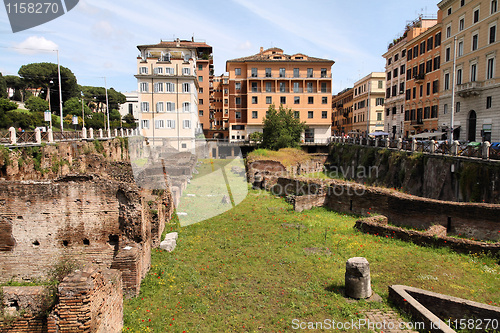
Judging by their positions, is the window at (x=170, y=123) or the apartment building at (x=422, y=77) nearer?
the apartment building at (x=422, y=77)

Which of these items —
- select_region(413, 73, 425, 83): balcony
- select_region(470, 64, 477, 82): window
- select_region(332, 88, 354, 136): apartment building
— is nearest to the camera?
select_region(470, 64, 477, 82): window

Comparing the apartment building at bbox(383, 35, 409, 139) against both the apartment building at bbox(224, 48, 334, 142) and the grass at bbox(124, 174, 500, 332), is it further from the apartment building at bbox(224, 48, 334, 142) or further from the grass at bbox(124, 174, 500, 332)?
the grass at bbox(124, 174, 500, 332)

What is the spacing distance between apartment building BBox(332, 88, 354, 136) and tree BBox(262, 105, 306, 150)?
24528 mm

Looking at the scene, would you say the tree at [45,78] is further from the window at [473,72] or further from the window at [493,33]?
the window at [493,33]

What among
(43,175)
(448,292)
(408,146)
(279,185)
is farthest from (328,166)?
(448,292)

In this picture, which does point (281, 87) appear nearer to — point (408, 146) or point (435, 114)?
point (435, 114)

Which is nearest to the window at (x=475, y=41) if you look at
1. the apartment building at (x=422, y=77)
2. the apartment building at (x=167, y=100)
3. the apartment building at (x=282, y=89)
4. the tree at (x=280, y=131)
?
the apartment building at (x=422, y=77)

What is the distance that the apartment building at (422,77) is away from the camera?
3950cm

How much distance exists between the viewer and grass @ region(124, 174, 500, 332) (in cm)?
795

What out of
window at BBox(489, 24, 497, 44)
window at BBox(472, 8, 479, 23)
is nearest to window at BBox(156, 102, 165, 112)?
window at BBox(472, 8, 479, 23)

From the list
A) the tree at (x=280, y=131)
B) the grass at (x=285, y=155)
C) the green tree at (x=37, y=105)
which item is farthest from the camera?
the green tree at (x=37, y=105)

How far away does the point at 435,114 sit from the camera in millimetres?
39469

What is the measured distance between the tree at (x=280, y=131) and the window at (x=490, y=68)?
21639 mm

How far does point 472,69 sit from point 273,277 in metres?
33.2
